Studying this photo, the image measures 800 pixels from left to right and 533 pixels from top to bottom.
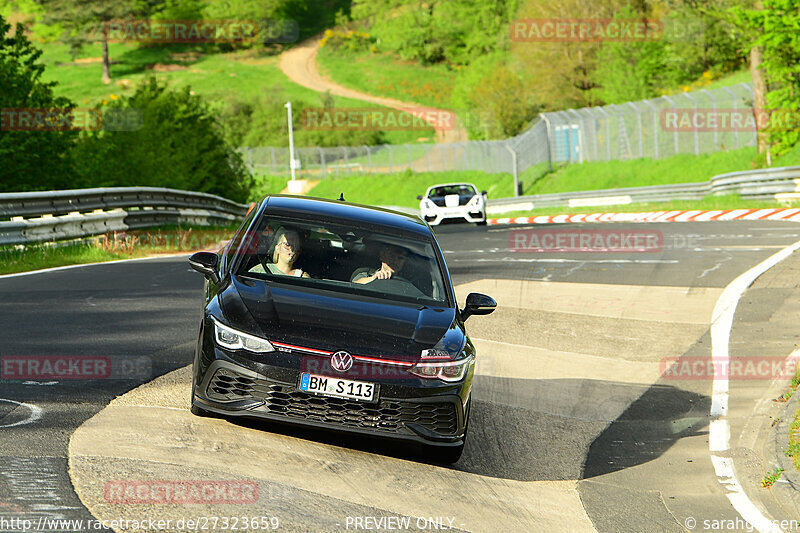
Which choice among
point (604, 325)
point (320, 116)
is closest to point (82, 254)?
point (604, 325)

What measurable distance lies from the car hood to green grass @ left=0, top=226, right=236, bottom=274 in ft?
33.0

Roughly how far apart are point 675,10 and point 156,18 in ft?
290

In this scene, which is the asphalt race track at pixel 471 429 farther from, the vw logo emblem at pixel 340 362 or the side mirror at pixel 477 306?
the side mirror at pixel 477 306

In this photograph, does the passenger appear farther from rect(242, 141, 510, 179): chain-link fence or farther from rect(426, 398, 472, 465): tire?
rect(242, 141, 510, 179): chain-link fence

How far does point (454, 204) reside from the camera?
3134 cm

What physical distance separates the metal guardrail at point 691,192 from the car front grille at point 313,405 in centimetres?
2624

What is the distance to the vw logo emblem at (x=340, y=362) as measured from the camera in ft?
19.6

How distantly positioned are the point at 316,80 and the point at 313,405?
12024 centimetres

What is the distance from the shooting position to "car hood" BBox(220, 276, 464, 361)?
240 inches

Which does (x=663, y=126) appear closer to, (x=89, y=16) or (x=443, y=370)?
(x=443, y=370)

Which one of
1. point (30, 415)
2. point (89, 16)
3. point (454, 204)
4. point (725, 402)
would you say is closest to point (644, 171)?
point (454, 204)

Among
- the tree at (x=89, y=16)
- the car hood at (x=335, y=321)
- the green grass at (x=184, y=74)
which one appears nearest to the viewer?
the car hood at (x=335, y=321)

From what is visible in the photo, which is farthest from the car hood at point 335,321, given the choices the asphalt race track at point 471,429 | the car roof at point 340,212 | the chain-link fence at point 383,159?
the chain-link fence at point 383,159

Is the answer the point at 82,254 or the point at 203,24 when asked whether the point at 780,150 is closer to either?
the point at 82,254
